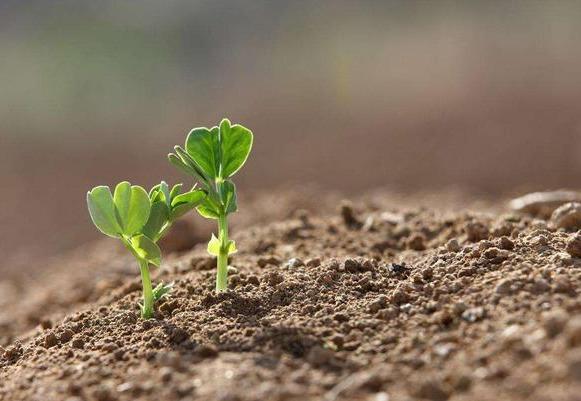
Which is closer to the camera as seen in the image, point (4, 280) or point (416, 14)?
point (4, 280)

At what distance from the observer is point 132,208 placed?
209 cm

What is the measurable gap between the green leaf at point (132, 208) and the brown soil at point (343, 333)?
10.1 inches

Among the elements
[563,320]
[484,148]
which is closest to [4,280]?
[563,320]

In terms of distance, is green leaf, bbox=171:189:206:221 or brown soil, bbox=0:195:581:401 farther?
green leaf, bbox=171:189:206:221

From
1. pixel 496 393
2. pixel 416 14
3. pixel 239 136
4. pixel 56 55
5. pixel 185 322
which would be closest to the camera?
pixel 496 393

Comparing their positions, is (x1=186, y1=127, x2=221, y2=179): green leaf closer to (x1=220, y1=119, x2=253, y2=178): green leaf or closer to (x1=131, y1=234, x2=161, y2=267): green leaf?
(x1=220, y1=119, x2=253, y2=178): green leaf

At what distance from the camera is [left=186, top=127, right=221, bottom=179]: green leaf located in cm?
219

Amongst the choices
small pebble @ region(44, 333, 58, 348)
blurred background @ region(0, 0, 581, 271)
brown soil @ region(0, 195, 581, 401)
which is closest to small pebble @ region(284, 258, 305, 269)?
brown soil @ region(0, 195, 581, 401)

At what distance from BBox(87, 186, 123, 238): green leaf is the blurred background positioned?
3310 millimetres

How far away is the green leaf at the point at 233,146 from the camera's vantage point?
7.23 ft

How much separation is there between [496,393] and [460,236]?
131 centimetres

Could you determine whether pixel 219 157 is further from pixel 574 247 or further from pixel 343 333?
pixel 574 247

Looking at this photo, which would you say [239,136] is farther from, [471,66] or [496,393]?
[471,66]

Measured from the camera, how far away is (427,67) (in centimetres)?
1021
